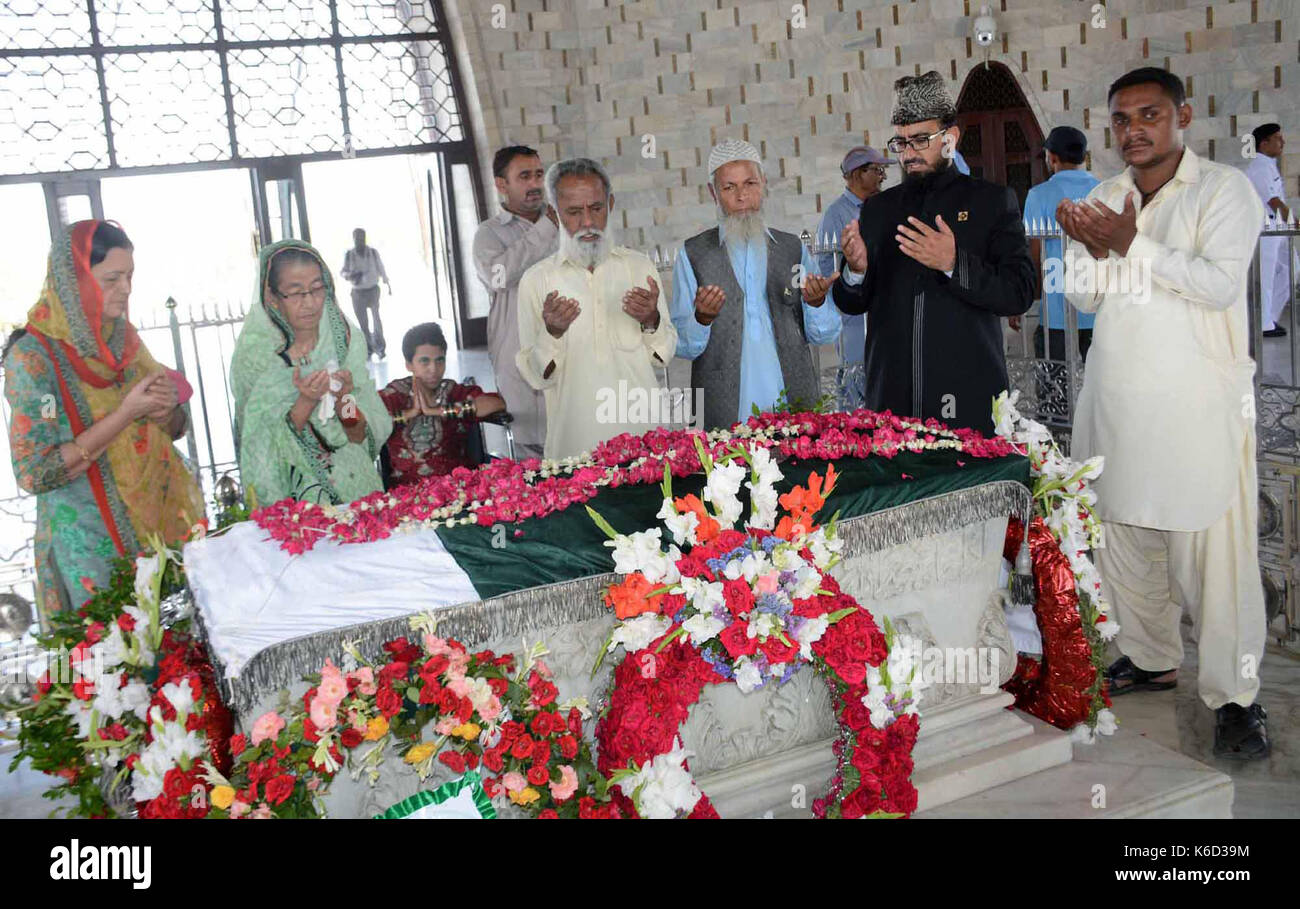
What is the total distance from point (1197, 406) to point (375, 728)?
8.26 feet

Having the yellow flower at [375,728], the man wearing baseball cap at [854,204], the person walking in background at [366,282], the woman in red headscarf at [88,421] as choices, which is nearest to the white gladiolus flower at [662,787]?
the yellow flower at [375,728]

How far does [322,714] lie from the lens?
7.63 ft

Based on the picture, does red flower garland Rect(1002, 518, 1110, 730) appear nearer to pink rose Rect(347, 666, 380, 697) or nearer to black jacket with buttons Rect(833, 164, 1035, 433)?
black jacket with buttons Rect(833, 164, 1035, 433)

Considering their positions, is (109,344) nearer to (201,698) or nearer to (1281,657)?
(201,698)

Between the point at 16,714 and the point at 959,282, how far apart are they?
2894 millimetres

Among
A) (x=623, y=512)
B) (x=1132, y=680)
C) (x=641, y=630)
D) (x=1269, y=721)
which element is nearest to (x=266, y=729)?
(x=641, y=630)

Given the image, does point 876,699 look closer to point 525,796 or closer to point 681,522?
point 681,522

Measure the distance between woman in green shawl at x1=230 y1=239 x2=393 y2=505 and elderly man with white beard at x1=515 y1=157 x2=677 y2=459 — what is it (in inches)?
33.5

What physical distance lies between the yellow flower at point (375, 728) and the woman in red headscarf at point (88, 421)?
1.30 m

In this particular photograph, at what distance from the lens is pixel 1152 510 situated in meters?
3.41

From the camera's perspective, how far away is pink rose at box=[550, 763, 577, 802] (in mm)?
2516

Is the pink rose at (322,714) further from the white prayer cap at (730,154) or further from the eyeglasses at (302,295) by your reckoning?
the white prayer cap at (730,154)

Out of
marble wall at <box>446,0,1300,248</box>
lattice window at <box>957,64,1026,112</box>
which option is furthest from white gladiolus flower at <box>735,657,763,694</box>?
lattice window at <box>957,64,1026,112</box>
